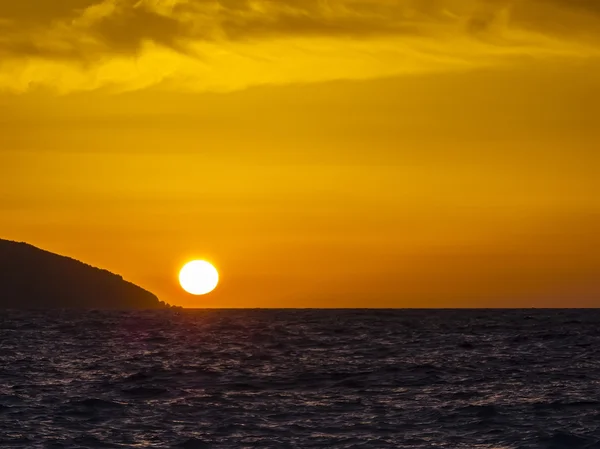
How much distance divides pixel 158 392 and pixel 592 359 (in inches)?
1123

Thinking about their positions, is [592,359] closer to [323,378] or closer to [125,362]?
[323,378]

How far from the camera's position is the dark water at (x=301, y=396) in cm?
3419

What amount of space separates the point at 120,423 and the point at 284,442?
6.99 m

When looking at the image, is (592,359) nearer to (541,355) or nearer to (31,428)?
(541,355)

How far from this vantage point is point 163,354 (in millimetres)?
66625

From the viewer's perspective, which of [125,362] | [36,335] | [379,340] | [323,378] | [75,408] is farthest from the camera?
[36,335]

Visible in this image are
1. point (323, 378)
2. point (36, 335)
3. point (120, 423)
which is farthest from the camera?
point (36, 335)

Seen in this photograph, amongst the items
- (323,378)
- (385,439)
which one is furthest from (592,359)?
(385,439)

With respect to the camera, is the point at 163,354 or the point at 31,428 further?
the point at 163,354

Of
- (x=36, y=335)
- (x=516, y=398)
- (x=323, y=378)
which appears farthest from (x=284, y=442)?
(x=36, y=335)

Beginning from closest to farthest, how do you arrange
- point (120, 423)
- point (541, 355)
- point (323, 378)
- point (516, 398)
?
point (120, 423) → point (516, 398) → point (323, 378) → point (541, 355)

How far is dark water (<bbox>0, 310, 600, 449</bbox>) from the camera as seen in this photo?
112 ft

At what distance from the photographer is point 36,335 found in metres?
92.6

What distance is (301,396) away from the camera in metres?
44.1
